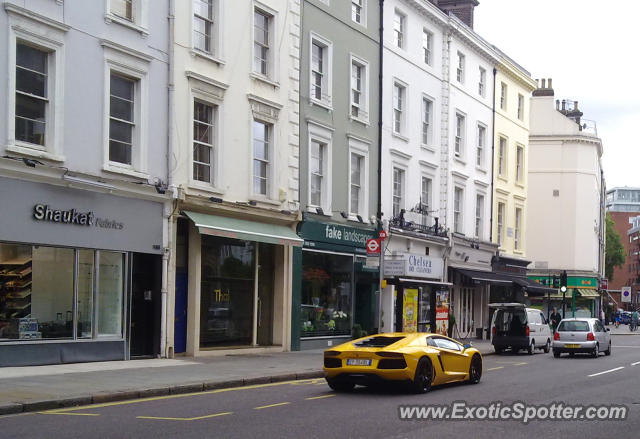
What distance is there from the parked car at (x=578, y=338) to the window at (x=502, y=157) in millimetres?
16200

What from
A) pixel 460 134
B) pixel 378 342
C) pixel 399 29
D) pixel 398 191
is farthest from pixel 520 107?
pixel 378 342

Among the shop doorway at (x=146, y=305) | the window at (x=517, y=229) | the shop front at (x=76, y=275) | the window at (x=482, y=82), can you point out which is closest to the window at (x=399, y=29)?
the window at (x=482, y=82)

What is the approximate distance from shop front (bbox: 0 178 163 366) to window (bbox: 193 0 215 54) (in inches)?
193

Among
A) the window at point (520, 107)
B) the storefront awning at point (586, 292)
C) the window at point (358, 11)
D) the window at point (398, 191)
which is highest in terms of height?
the window at point (358, 11)

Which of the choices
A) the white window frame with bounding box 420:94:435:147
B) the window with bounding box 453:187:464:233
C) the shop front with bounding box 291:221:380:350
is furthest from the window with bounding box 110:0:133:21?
the window with bounding box 453:187:464:233

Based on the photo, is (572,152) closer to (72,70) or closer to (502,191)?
(502,191)

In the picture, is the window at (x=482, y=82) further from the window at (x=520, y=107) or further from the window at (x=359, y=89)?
the window at (x=359, y=89)

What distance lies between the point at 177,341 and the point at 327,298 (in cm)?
782

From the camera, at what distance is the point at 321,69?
95.5ft

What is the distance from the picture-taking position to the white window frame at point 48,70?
17.6 m

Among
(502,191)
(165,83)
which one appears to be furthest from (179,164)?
(502,191)

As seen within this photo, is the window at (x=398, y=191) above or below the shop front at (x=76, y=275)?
above

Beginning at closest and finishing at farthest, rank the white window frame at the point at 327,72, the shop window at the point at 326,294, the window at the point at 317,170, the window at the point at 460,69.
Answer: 1. the shop window at the point at 326,294
2. the window at the point at 317,170
3. the white window frame at the point at 327,72
4. the window at the point at 460,69

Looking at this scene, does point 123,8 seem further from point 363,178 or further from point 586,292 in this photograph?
point 586,292
